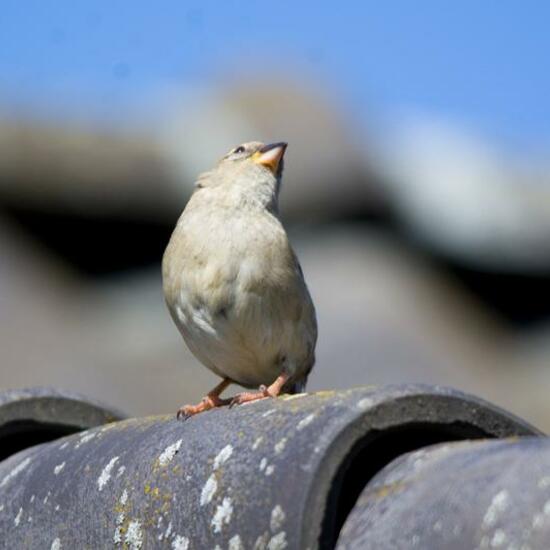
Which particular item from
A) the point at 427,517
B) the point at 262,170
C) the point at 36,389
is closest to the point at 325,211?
the point at 262,170

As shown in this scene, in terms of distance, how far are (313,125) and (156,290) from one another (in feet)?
8.78

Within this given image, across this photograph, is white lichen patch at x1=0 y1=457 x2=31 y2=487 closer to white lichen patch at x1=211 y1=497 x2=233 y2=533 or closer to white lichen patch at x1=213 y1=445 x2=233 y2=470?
white lichen patch at x1=213 y1=445 x2=233 y2=470

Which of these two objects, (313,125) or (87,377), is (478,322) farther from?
(87,377)

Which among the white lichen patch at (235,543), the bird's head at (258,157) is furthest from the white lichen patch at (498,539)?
the bird's head at (258,157)

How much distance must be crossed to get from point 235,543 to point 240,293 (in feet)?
8.00

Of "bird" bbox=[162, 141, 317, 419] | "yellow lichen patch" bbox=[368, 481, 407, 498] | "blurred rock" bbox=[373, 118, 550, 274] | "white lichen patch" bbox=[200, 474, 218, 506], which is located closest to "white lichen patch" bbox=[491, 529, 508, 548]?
"yellow lichen patch" bbox=[368, 481, 407, 498]

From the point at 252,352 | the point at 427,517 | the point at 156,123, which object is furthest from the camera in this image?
the point at 156,123

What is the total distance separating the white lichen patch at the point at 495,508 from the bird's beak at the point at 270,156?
146 inches

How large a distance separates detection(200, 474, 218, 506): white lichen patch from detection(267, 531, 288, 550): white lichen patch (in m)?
0.24

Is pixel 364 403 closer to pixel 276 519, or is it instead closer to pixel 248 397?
pixel 276 519

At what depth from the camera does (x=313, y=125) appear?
18594 millimetres

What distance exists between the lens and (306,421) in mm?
2711

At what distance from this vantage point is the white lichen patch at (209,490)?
2.74m

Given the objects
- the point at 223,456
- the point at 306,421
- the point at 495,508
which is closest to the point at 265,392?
the point at 223,456
